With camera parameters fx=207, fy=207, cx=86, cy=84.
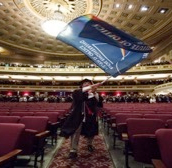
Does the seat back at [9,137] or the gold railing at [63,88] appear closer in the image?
the seat back at [9,137]

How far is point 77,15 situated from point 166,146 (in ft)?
64.1

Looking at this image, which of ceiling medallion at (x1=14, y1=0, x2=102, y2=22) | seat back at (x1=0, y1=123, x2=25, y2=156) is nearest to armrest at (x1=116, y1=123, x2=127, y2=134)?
seat back at (x1=0, y1=123, x2=25, y2=156)

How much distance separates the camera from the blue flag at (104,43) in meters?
3.24

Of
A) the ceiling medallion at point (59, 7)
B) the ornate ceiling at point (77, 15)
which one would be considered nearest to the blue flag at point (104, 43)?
the ceiling medallion at point (59, 7)

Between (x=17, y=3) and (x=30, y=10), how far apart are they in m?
1.45

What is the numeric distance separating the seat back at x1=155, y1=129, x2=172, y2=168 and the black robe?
2080 mm

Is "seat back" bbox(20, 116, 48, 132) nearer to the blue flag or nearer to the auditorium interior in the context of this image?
the auditorium interior

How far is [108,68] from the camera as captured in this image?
328 centimetres

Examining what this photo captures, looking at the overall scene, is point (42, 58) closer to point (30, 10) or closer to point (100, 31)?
point (30, 10)

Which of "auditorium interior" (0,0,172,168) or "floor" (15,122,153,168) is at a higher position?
"auditorium interior" (0,0,172,168)

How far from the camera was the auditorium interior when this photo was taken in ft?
9.97

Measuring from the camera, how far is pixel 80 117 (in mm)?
4117

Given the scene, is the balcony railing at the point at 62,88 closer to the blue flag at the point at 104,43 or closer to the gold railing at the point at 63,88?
the gold railing at the point at 63,88

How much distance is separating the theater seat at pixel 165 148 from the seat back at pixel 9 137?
5.10ft
